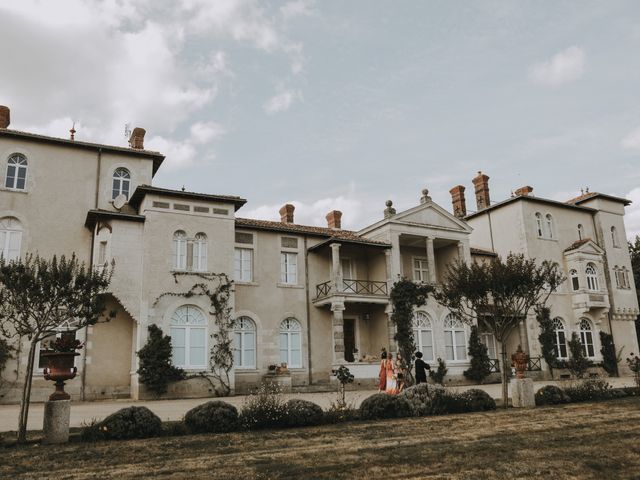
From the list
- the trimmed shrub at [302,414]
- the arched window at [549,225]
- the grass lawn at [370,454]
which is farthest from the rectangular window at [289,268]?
the arched window at [549,225]

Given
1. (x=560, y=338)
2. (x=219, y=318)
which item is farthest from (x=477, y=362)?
(x=219, y=318)

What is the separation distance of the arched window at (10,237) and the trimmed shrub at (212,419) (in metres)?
13.1

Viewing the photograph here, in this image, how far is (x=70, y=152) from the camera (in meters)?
21.8

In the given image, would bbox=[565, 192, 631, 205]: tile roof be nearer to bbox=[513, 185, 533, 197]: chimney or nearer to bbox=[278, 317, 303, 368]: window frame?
bbox=[513, 185, 533, 197]: chimney

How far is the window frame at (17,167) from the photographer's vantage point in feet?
68.0

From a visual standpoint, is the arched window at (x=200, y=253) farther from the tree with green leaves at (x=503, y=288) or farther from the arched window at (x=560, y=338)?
the arched window at (x=560, y=338)

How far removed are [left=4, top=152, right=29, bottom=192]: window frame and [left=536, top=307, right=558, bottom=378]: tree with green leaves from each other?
24.7m

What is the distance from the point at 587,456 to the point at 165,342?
594 inches

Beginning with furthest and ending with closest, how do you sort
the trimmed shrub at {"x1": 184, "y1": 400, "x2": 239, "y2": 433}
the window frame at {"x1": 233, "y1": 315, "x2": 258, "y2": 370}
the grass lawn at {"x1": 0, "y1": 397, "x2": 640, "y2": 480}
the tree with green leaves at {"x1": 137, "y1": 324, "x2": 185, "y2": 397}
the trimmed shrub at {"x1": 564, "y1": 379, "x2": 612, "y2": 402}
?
the window frame at {"x1": 233, "y1": 315, "x2": 258, "y2": 370} < the tree with green leaves at {"x1": 137, "y1": 324, "x2": 185, "y2": 397} < the trimmed shrub at {"x1": 564, "y1": 379, "x2": 612, "y2": 402} < the trimmed shrub at {"x1": 184, "y1": 400, "x2": 239, "y2": 433} < the grass lawn at {"x1": 0, "y1": 397, "x2": 640, "y2": 480}

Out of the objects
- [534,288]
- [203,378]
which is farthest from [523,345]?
[203,378]

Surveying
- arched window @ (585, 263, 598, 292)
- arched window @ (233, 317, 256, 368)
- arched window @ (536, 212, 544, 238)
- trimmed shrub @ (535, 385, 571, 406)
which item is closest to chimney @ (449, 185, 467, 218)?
arched window @ (536, 212, 544, 238)

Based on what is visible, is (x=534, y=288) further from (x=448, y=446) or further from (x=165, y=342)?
(x=165, y=342)

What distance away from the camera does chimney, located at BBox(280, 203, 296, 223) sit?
98.0 feet

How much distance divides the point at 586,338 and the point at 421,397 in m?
21.7
